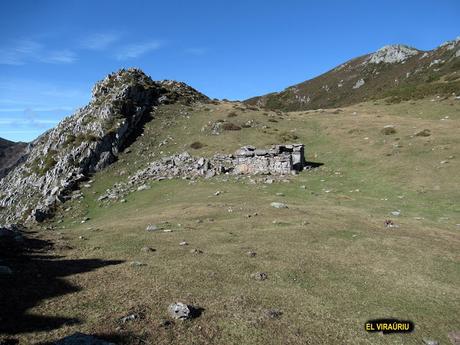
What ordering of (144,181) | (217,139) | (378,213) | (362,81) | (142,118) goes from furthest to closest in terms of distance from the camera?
1. (362,81)
2. (142,118)
3. (217,139)
4. (144,181)
5. (378,213)

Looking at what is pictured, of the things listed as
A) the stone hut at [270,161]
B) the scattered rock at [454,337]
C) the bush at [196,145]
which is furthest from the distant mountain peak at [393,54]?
the scattered rock at [454,337]

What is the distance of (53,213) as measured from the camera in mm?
38312

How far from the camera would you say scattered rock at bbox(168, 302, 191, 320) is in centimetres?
1188

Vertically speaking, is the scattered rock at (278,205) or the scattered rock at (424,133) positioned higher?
the scattered rock at (424,133)

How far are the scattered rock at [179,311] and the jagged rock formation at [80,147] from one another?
1147 inches

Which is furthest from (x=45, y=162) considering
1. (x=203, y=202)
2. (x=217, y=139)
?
(x=203, y=202)

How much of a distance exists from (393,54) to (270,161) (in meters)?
142

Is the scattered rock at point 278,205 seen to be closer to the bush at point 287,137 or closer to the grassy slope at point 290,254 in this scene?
the grassy slope at point 290,254

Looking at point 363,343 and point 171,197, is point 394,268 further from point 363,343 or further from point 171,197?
point 171,197

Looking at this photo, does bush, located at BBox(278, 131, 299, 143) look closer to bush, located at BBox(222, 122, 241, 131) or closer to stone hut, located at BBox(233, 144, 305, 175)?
bush, located at BBox(222, 122, 241, 131)

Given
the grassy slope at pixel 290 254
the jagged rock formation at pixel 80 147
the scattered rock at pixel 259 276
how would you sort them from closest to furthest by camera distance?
1. the grassy slope at pixel 290 254
2. the scattered rock at pixel 259 276
3. the jagged rock formation at pixel 80 147

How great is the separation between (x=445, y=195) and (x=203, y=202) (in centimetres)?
2033

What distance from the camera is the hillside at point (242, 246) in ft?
39.3

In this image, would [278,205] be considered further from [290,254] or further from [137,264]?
[137,264]
